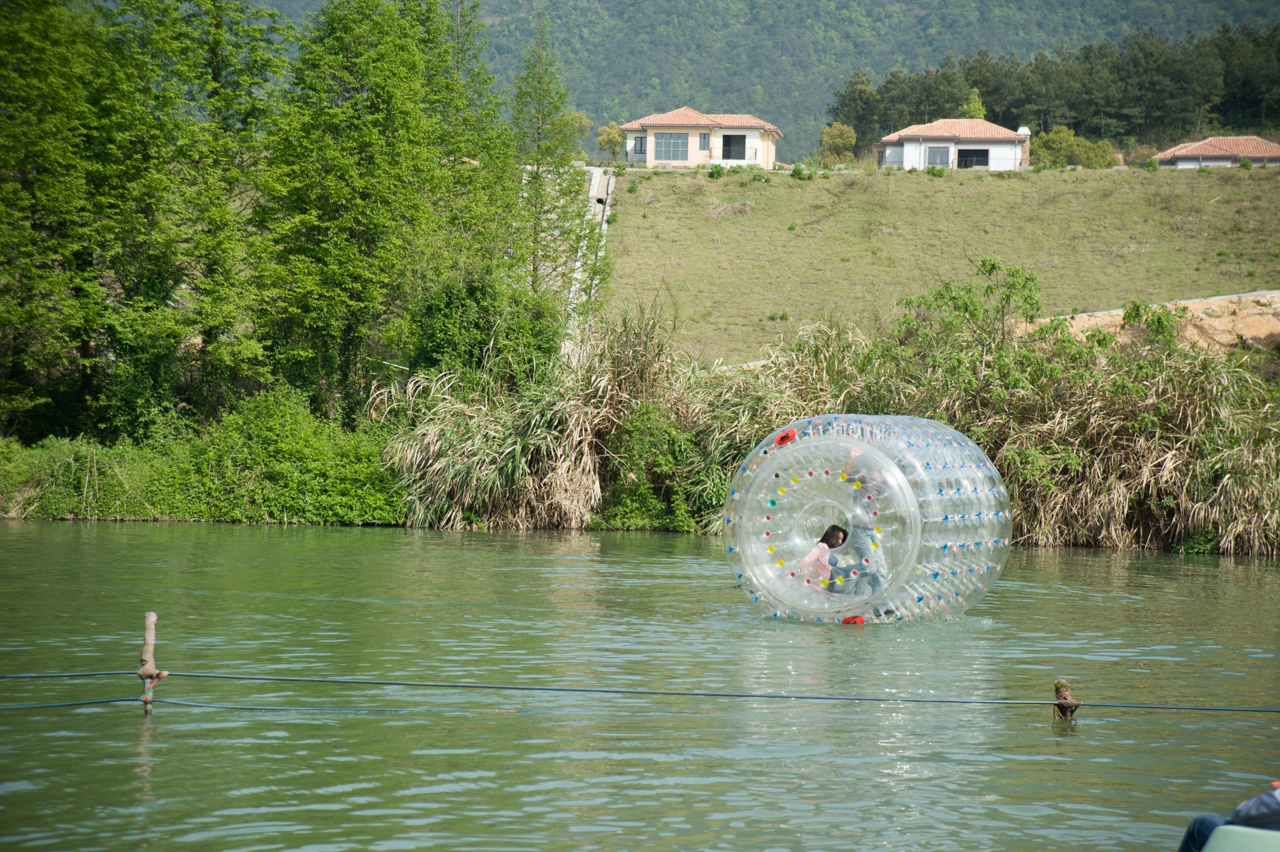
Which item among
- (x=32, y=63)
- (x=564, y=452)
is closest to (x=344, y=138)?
(x=32, y=63)

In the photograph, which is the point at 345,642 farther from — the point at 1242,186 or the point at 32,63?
the point at 1242,186

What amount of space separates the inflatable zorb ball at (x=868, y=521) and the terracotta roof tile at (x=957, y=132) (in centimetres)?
8187

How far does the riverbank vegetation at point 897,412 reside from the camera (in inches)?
913

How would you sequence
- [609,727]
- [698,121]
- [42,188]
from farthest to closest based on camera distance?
[698,121] → [42,188] → [609,727]

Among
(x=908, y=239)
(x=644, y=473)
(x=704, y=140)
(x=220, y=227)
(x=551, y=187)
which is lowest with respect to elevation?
(x=644, y=473)

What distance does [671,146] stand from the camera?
96062 millimetres

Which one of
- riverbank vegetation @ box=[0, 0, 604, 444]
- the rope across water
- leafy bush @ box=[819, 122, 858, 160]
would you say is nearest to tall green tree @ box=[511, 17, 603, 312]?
riverbank vegetation @ box=[0, 0, 604, 444]

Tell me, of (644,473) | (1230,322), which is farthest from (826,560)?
(1230,322)

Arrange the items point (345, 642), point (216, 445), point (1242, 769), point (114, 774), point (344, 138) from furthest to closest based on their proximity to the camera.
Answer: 1. point (344, 138)
2. point (216, 445)
3. point (345, 642)
4. point (1242, 769)
5. point (114, 774)

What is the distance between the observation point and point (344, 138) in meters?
32.6

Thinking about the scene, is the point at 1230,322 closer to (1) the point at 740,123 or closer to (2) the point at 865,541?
(2) the point at 865,541

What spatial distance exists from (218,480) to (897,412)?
1446cm

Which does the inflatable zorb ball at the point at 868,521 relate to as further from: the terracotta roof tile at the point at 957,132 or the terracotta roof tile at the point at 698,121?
the terracotta roof tile at the point at 698,121

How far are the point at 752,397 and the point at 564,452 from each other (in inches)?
158
